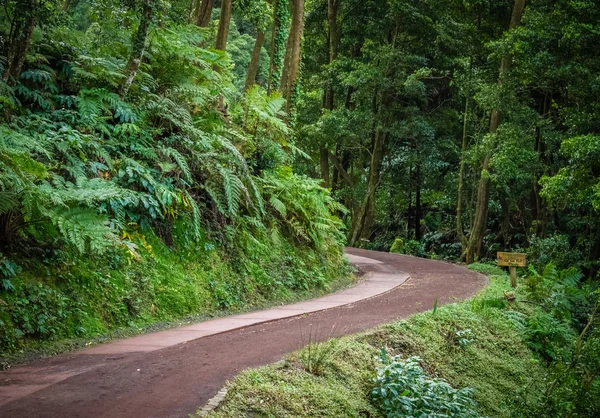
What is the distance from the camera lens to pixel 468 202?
94.4 feet

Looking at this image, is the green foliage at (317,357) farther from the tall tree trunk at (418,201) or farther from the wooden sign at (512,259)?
the tall tree trunk at (418,201)

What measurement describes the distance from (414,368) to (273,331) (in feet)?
7.10

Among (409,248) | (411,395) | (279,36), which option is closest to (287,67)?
(279,36)

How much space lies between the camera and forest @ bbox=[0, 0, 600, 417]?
7.66 meters

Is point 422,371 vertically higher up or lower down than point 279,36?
lower down

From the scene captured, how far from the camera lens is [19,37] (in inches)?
366

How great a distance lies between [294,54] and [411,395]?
1319 centimetres

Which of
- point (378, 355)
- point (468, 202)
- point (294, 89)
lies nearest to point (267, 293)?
point (378, 355)

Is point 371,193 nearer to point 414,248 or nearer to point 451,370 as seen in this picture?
point 414,248

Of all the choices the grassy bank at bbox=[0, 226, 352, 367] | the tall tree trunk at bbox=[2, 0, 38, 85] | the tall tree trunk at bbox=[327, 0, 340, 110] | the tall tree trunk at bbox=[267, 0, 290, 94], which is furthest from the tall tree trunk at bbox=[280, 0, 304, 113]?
the tall tree trunk at bbox=[327, 0, 340, 110]

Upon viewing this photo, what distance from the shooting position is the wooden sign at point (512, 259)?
49.5 ft

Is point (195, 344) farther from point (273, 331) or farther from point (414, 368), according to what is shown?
point (414, 368)

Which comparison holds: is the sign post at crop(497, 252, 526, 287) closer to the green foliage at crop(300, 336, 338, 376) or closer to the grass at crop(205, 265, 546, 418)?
the grass at crop(205, 265, 546, 418)

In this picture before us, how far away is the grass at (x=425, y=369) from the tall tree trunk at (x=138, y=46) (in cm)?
595
